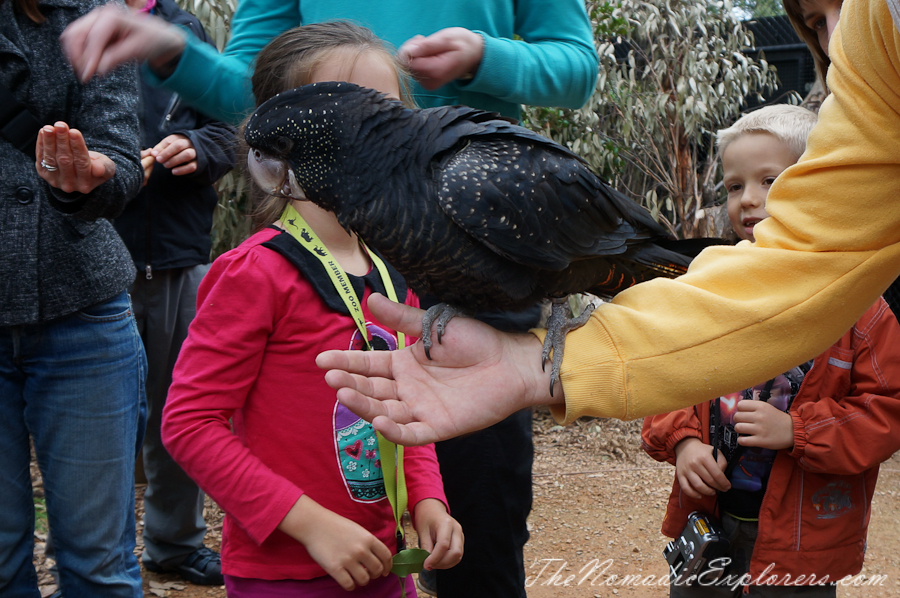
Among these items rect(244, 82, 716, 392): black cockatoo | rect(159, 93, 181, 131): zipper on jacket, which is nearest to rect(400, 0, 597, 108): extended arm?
rect(244, 82, 716, 392): black cockatoo

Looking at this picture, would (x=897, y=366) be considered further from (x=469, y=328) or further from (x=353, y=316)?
(x=353, y=316)

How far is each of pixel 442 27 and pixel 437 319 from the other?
830mm

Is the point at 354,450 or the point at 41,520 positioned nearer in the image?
the point at 354,450

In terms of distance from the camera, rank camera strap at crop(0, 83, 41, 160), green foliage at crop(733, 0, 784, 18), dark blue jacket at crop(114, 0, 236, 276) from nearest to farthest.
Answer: camera strap at crop(0, 83, 41, 160)
dark blue jacket at crop(114, 0, 236, 276)
green foliage at crop(733, 0, 784, 18)

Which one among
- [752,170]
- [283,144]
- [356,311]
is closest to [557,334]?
[356,311]

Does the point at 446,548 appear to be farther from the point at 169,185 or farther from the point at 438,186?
the point at 169,185

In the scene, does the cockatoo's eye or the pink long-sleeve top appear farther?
the pink long-sleeve top

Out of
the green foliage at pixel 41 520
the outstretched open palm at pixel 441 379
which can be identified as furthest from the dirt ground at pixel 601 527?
the outstretched open palm at pixel 441 379

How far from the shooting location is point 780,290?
1.32 meters

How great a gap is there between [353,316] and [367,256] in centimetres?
31

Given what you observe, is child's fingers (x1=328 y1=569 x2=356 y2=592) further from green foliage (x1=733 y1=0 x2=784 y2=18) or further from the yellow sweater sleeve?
green foliage (x1=733 y1=0 x2=784 y2=18)

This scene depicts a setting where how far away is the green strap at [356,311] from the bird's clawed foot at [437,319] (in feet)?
0.60

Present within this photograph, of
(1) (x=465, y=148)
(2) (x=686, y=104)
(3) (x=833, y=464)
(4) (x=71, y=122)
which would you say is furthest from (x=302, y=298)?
(2) (x=686, y=104)

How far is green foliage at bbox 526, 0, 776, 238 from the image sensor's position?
18.3 ft
